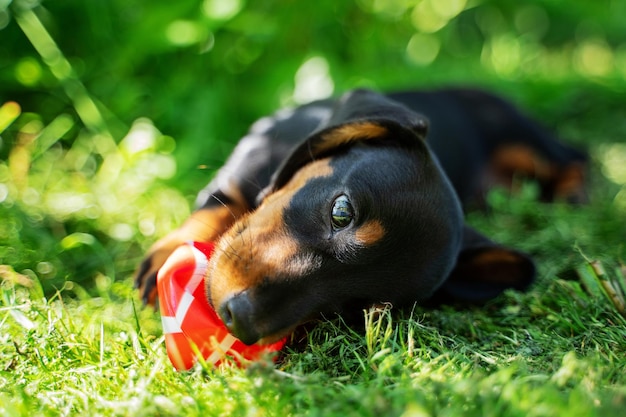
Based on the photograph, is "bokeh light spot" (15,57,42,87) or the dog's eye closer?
the dog's eye

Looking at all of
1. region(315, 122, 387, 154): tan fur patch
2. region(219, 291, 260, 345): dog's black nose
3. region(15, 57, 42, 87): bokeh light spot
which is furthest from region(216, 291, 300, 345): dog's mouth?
region(15, 57, 42, 87): bokeh light spot

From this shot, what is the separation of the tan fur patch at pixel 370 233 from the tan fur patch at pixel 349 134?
1.70 feet

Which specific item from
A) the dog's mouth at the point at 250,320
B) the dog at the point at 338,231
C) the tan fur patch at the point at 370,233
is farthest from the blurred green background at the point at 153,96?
the tan fur patch at the point at 370,233

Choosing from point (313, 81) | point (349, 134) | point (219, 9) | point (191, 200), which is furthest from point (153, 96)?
point (349, 134)

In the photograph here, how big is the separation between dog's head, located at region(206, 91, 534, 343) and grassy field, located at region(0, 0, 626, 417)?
0.49 feet

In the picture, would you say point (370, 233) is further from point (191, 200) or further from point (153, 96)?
point (153, 96)

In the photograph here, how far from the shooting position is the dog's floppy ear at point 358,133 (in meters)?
2.98

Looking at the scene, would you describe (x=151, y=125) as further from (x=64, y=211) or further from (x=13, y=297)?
(x=13, y=297)

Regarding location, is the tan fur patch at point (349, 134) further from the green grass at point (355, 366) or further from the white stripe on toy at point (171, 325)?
the white stripe on toy at point (171, 325)

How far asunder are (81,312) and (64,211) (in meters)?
1.10

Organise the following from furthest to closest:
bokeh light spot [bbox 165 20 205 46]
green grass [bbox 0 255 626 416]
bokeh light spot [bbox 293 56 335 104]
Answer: bokeh light spot [bbox 293 56 335 104] < bokeh light spot [bbox 165 20 205 46] < green grass [bbox 0 255 626 416]

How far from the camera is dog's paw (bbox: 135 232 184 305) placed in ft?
10.2

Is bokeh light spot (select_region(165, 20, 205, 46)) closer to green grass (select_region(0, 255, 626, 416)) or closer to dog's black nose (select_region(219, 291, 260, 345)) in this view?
green grass (select_region(0, 255, 626, 416))

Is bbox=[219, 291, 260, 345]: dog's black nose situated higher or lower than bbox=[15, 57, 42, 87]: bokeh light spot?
lower
